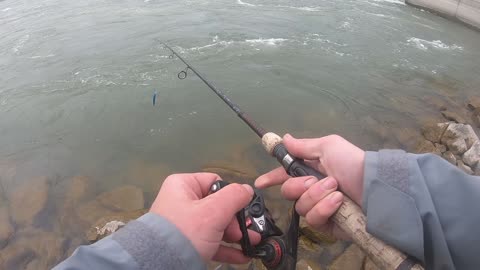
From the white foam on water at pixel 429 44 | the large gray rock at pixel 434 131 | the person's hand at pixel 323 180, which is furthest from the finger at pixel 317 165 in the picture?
the white foam on water at pixel 429 44

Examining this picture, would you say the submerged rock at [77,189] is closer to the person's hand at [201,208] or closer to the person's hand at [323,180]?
the person's hand at [323,180]

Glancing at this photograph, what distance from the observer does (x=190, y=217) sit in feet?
5.26

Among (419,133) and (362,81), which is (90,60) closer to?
(362,81)

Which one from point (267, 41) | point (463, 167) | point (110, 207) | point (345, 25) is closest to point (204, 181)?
point (110, 207)

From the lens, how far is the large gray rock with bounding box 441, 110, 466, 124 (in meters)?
8.52

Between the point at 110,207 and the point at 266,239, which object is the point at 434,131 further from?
the point at 110,207

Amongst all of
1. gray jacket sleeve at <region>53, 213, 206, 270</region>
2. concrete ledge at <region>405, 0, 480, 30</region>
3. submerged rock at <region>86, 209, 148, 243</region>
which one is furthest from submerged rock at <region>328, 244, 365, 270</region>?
concrete ledge at <region>405, 0, 480, 30</region>

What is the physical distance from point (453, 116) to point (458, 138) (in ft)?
5.39

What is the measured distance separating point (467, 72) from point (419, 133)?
531 cm

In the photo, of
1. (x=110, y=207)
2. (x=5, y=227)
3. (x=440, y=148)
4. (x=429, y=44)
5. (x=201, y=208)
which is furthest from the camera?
(x=429, y=44)

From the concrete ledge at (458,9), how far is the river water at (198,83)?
73cm

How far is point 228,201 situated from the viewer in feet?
5.65

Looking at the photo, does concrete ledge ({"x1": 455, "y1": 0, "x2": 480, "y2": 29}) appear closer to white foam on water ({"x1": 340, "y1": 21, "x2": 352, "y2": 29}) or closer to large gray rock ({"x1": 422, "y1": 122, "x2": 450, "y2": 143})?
white foam on water ({"x1": 340, "y1": 21, "x2": 352, "y2": 29})

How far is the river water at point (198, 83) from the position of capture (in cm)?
735
